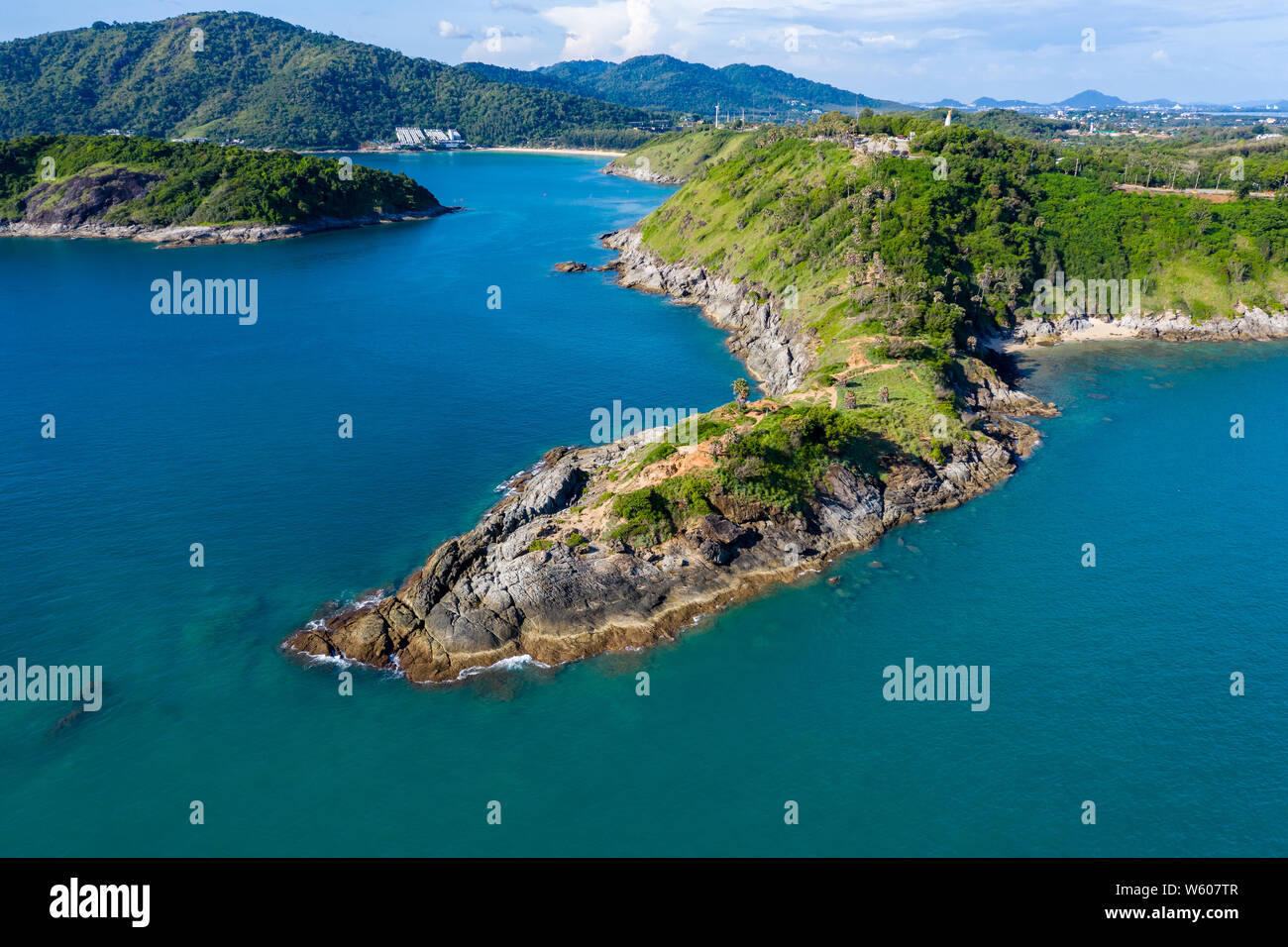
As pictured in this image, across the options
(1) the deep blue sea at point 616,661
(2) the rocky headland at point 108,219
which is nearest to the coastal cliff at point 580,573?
(1) the deep blue sea at point 616,661

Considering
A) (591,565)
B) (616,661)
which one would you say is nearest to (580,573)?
(591,565)

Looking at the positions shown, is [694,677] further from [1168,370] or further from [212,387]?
[1168,370]

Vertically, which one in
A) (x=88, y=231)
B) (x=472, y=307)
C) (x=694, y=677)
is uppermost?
(x=88, y=231)

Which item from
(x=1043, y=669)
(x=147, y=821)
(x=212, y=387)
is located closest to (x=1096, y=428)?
(x=1043, y=669)

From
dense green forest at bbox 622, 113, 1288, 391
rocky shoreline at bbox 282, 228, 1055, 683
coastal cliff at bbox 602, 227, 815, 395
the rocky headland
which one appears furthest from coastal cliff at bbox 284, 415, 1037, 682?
the rocky headland

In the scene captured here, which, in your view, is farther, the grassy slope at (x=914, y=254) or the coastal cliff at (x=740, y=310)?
the coastal cliff at (x=740, y=310)

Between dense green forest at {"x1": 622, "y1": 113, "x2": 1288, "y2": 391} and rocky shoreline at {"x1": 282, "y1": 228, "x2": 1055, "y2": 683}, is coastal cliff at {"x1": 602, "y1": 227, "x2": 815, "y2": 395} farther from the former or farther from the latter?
rocky shoreline at {"x1": 282, "y1": 228, "x2": 1055, "y2": 683}
